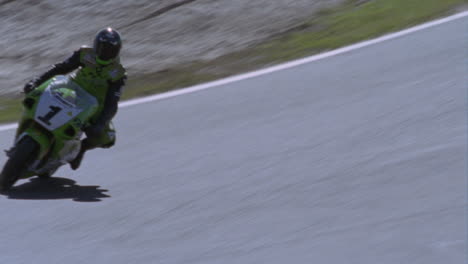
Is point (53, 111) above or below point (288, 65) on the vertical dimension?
above

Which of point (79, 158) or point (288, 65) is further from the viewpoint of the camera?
point (288, 65)

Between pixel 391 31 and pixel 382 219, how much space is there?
5.55m

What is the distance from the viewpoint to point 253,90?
9.16 metres

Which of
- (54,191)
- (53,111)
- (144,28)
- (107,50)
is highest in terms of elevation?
(107,50)

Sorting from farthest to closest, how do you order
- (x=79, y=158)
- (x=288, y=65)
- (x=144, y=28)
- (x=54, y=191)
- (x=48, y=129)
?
1. (x=144, y=28)
2. (x=288, y=65)
3. (x=79, y=158)
4. (x=54, y=191)
5. (x=48, y=129)

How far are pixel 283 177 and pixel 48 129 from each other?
185 centimetres

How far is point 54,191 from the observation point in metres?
6.75

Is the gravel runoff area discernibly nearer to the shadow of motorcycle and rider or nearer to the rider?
the rider

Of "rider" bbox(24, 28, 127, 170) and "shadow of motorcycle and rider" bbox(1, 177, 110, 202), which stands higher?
"rider" bbox(24, 28, 127, 170)

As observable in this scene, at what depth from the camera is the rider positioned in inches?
269

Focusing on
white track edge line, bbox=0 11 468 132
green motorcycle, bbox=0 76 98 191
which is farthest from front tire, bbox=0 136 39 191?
white track edge line, bbox=0 11 468 132

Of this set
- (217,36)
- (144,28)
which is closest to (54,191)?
(217,36)

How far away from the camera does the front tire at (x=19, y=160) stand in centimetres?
643

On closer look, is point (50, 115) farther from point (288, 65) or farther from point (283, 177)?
point (288, 65)
